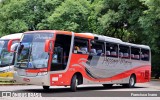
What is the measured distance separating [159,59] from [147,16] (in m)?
8.94

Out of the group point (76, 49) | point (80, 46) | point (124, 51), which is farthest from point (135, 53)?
point (76, 49)

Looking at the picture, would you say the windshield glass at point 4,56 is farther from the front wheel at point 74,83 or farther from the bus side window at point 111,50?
the front wheel at point 74,83

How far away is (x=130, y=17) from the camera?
33.8m

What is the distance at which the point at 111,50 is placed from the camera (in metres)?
22.3

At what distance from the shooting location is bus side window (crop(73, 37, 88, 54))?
18.9 m

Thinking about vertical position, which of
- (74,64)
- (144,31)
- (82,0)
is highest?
(82,0)

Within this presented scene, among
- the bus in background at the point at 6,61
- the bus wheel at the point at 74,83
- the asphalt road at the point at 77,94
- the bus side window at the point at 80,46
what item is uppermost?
the bus side window at the point at 80,46

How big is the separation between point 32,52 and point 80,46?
2952mm

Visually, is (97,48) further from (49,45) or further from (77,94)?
(49,45)

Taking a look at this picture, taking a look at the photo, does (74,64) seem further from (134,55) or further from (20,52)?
(134,55)

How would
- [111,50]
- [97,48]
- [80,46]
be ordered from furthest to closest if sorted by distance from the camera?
[111,50], [97,48], [80,46]

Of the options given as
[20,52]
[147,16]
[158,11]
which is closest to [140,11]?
[147,16]

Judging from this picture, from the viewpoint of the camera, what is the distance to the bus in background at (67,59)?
673 inches

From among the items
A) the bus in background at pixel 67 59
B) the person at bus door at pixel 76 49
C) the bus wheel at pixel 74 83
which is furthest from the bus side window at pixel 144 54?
the bus wheel at pixel 74 83
